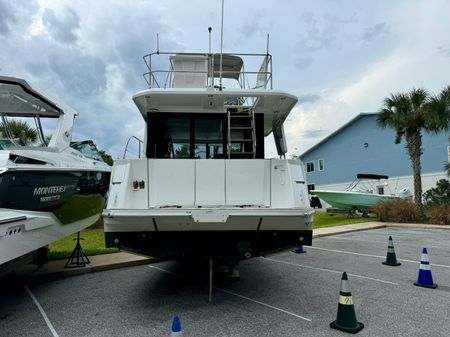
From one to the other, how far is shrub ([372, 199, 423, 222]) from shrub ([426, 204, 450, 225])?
34.4 inches

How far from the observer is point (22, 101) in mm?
7137

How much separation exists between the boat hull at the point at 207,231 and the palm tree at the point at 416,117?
16616mm

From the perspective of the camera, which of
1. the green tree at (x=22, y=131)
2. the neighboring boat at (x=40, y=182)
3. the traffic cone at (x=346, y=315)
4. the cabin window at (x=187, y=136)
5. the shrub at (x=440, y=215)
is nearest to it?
the traffic cone at (x=346, y=315)

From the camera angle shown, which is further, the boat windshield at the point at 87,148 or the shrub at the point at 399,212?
the shrub at the point at 399,212

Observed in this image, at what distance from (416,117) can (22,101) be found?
18.7 m

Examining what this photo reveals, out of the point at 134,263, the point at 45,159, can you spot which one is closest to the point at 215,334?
the point at 45,159

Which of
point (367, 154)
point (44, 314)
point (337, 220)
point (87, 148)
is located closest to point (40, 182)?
point (44, 314)

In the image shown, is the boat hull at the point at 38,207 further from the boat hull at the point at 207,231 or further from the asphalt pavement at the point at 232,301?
the boat hull at the point at 207,231

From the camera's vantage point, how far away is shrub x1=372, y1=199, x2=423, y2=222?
18156 mm

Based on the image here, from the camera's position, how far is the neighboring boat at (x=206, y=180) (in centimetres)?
488

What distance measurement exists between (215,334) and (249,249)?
49.1 inches

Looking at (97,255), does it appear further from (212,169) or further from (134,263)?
(212,169)

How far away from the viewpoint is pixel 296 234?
203 inches

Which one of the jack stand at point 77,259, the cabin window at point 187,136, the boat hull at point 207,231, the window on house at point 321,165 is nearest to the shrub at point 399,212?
the cabin window at point 187,136
